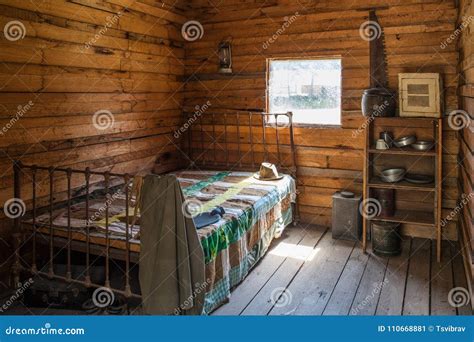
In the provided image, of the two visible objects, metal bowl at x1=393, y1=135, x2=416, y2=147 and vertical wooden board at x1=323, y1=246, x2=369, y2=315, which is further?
metal bowl at x1=393, y1=135, x2=416, y2=147

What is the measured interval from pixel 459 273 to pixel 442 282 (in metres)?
0.27

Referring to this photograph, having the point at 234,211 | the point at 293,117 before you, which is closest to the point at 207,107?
the point at 293,117

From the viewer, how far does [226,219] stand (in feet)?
10.8

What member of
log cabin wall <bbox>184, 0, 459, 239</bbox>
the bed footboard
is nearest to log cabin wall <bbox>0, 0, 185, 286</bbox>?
the bed footboard

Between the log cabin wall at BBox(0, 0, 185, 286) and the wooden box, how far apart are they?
2.65 metres

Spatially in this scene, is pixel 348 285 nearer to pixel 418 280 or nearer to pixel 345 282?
pixel 345 282

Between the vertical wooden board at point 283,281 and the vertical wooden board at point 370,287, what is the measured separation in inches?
19.7

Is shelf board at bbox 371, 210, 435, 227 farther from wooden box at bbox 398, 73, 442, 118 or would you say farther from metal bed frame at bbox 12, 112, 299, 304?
metal bed frame at bbox 12, 112, 299, 304

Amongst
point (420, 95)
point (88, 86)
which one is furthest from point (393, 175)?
point (88, 86)

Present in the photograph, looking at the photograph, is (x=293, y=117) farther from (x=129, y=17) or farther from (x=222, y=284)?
(x=222, y=284)

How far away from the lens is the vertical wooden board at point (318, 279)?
3.16 meters

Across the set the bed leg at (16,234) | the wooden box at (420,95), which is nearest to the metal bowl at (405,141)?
the wooden box at (420,95)

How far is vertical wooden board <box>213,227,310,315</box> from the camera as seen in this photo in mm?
3176

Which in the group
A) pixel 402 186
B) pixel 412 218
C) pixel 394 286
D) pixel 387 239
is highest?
pixel 402 186
